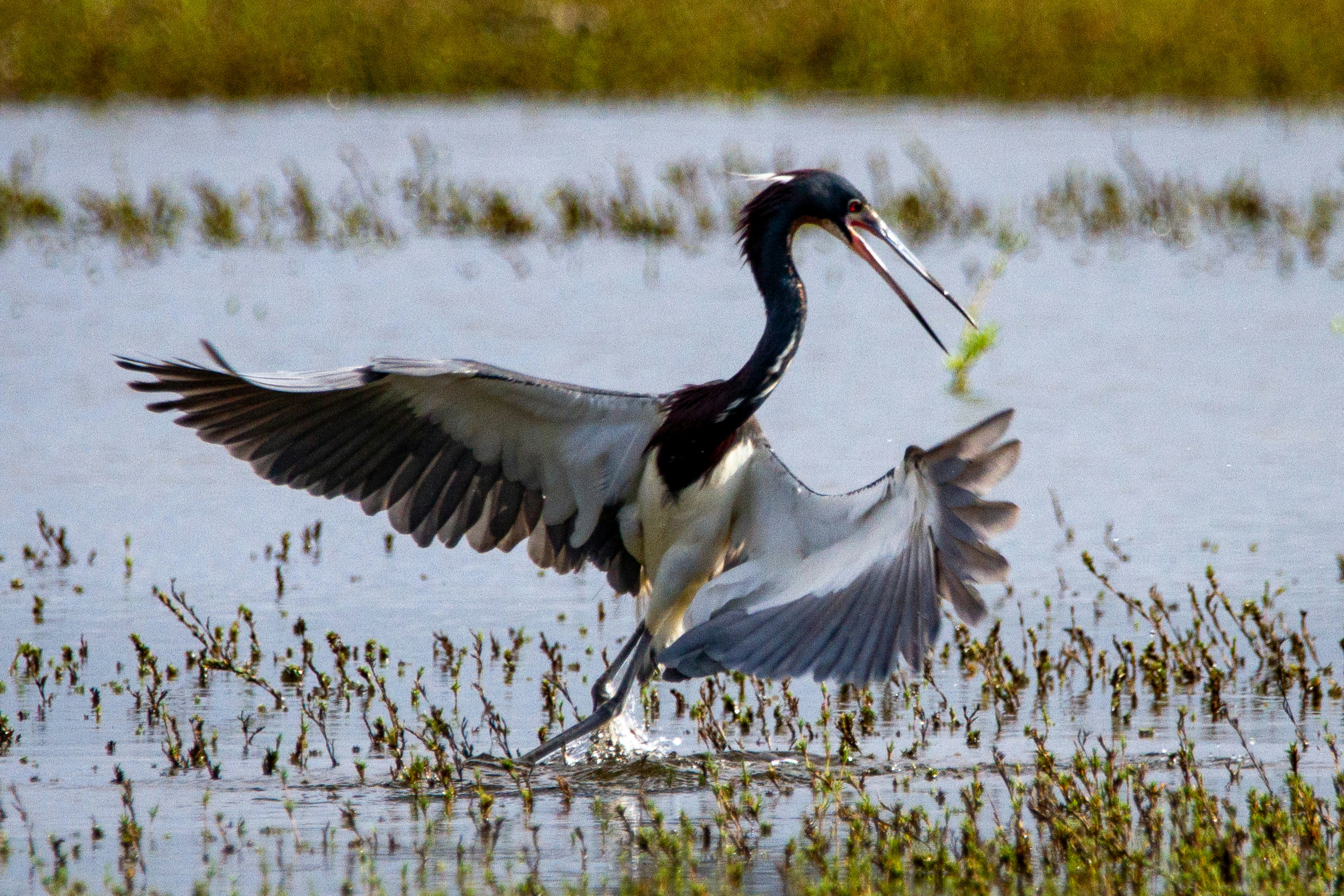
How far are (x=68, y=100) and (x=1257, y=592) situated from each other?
15995 mm

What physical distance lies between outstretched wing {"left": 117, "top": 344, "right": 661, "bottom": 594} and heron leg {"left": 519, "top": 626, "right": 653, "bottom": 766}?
1.20ft

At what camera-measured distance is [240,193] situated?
13.5 metres

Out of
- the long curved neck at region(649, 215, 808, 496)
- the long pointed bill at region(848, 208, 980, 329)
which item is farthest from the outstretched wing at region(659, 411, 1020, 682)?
the long pointed bill at region(848, 208, 980, 329)

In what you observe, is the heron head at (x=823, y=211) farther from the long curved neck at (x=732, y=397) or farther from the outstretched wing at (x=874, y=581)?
the outstretched wing at (x=874, y=581)

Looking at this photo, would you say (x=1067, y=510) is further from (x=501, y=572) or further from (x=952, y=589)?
(x=952, y=589)

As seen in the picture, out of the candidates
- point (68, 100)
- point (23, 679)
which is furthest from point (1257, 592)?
point (68, 100)

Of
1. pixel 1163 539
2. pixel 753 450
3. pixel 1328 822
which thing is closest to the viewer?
pixel 1328 822

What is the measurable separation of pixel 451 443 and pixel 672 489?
0.64 m

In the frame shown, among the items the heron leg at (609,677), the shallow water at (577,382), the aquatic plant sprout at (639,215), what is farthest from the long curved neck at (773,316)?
the aquatic plant sprout at (639,215)

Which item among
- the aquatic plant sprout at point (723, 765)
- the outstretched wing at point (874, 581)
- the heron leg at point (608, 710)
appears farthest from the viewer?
the heron leg at point (608, 710)

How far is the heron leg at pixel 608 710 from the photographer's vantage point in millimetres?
4758

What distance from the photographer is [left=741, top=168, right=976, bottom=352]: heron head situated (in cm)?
518

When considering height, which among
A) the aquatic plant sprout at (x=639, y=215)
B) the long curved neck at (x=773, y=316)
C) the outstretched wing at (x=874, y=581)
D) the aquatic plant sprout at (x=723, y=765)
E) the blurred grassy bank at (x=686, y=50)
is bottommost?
the aquatic plant sprout at (x=723, y=765)

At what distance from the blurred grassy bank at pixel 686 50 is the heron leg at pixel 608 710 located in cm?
1535
